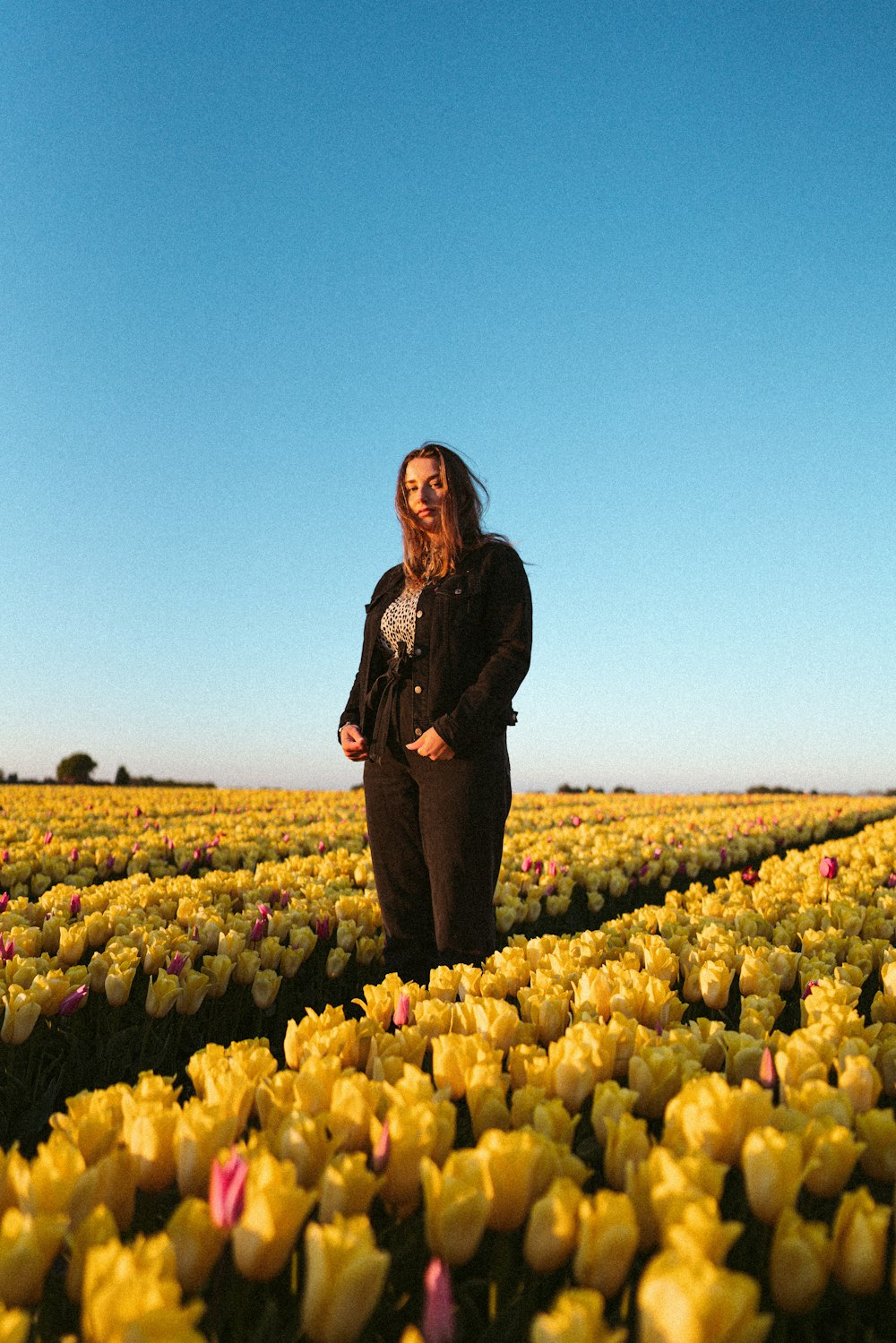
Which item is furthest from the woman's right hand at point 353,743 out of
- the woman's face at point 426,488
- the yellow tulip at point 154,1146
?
the yellow tulip at point 154,1146

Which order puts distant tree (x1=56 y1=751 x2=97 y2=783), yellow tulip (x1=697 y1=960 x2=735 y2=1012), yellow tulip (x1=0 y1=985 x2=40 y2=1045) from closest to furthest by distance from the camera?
yellow tulip (x1=0 y1=985 x2=40 y2=1045) < yellow tulip (x1=697 y1=960 x2=735 y2=1012) < distant tree (x1=56 y1=751 x2=97 y2=783)

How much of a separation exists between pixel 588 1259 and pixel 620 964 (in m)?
1.63

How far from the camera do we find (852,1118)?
1.74 m

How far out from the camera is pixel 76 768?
30797 mm

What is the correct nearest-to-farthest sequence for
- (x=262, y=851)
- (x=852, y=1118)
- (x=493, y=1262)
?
1. (x=493, y=1262)
2. (x=852, y=1118)
3. (x=262, y=851)

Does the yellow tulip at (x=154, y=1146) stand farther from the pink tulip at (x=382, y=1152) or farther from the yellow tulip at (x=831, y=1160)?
the yellow tulip at (x=831, y=1160)

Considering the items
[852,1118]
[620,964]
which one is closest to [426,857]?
[620,964]

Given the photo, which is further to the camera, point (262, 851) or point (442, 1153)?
point (262, 851)

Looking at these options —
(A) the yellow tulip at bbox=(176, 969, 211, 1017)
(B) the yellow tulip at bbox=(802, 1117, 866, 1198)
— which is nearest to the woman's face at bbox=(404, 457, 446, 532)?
(A) the yellow tulip at bbox=(176, 969, 211, 1017)

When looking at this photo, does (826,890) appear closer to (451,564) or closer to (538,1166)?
(451,564)

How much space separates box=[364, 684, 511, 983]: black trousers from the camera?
3812 millimetres

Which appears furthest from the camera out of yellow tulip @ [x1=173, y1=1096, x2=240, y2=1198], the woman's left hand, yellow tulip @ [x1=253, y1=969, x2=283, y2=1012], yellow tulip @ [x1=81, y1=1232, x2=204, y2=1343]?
the woman's left hand

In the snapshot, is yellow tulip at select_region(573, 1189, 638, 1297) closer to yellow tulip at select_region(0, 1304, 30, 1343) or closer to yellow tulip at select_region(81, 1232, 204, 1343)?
yellow tulip at select_region(81, 1232, 204, 1343)

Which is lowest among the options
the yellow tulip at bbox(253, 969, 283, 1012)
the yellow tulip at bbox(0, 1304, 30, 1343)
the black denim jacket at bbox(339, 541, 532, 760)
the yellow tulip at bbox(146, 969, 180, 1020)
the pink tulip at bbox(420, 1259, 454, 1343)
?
the yellow tulip at bbox(253, 969, 283, 1012)
